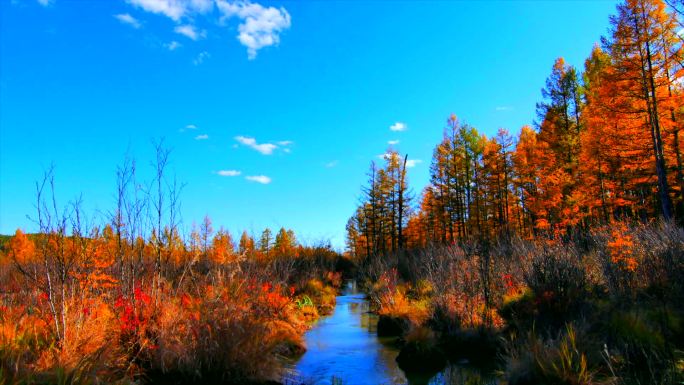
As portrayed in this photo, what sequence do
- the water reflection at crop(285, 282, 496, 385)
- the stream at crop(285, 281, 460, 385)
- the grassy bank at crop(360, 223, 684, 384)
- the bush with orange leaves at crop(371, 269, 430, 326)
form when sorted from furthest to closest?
the bush with orange leaves at crop(371, 269, 430, 326), the stream at crop(285, 281, 460, 385), the water reflection at crop(285, 282, 496, 385), the grassy bank at crop(360, 223, 684, 384)

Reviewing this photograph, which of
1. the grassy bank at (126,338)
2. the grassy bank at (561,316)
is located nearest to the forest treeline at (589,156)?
the grassy bank at (561,316)

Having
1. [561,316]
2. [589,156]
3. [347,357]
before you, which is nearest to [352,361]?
[347,357]

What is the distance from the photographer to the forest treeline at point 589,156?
1733 cm

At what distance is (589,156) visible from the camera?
2250cm

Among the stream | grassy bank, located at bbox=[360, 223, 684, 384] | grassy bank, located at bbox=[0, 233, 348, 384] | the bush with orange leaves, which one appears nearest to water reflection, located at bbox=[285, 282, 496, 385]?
the stream

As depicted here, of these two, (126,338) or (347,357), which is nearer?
(126,338)

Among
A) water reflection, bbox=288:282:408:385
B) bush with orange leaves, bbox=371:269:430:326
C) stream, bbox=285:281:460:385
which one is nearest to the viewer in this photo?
stream, bbox=285:281:460:385

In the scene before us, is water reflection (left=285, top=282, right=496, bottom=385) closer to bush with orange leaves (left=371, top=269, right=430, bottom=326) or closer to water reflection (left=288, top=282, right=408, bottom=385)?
water reflection (left=288, top=282, right=408, bottom=385)

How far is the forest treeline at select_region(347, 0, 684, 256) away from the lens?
56.9ft

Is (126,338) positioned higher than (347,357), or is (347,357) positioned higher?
(126,338)

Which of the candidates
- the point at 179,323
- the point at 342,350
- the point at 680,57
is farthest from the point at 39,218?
the point at 680,57

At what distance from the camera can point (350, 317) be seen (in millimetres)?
14203

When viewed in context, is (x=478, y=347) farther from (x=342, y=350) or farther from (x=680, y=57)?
(x=680, y=57)

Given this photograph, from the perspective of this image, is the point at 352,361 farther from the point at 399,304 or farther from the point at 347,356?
the point at 399,304
